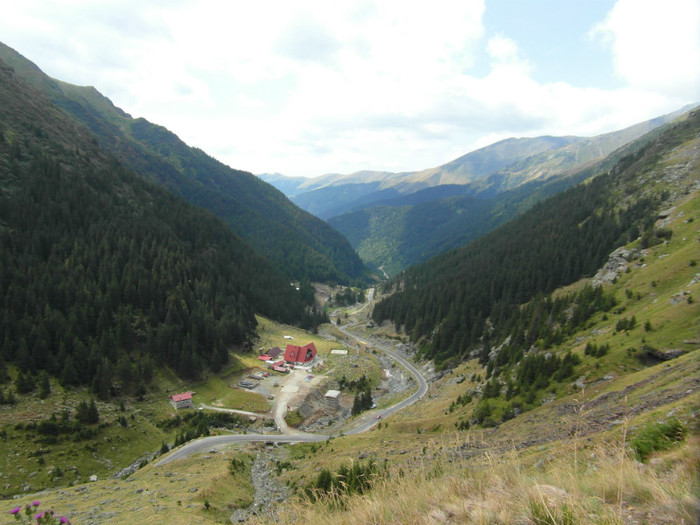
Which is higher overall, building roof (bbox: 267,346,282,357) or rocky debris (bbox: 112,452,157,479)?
rocky debris (bbox: 112,452,157,479)

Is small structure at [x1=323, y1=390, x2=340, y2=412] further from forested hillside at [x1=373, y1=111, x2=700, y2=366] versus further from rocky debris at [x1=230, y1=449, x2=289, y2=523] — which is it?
forested hillside at [x1=373, y1=111, x2=700, y2=366]

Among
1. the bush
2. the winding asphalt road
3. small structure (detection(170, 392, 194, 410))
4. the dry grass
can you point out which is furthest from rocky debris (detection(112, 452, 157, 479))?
the bush

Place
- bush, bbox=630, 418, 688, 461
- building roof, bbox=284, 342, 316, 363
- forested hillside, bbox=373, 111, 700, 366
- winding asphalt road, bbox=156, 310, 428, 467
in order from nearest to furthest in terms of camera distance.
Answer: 1. bush, bbox=630, 418, 688, 461
2. winding asphalt road, bbox=156, 310, 428, 467
3. forested hillside, bbox=373, 111, 700, 366
4. building roof, bbox=284, 342, 316, 363

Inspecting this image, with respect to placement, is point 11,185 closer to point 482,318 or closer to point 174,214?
point 174,214

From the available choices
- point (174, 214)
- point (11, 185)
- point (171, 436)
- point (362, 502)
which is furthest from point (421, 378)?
point (11, 185)

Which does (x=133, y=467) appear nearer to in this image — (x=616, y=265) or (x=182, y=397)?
(x=182, y=397)

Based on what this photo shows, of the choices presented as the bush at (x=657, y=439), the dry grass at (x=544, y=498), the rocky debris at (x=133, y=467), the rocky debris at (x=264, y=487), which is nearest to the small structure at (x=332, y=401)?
the rocky debris at (x=264, y=487)
